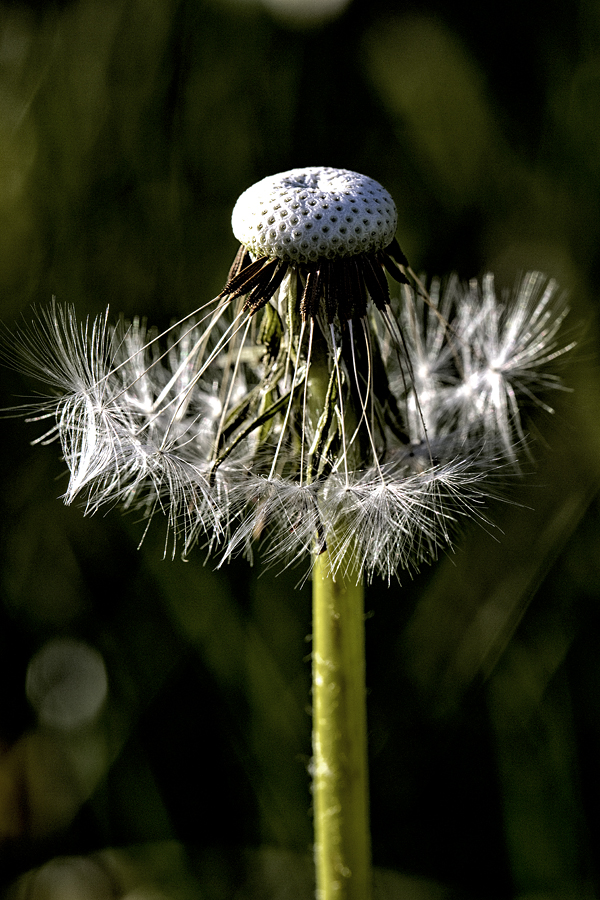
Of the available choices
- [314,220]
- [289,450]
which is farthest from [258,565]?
[314,220]

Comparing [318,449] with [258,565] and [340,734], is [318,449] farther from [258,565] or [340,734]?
[258,565]

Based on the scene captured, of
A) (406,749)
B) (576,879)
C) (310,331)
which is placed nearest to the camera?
(310,331)

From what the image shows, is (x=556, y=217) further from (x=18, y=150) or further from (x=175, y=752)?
(x=175, y=752)

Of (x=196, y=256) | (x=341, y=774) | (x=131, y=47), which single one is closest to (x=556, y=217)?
(x=196, y=256)

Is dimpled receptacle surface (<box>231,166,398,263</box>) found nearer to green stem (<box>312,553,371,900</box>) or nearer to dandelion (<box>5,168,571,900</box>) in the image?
dandelion (<box>5,168,571,900</box>)

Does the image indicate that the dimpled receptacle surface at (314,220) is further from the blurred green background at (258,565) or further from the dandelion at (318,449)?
the blurred green background at (258,565)

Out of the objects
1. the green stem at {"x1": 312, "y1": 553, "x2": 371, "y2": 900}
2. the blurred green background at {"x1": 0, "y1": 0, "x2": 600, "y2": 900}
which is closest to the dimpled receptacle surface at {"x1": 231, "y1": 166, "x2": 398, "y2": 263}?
the green stem at {"x1": 312, "y1": 553, "x2": 371, "y2": 900}
